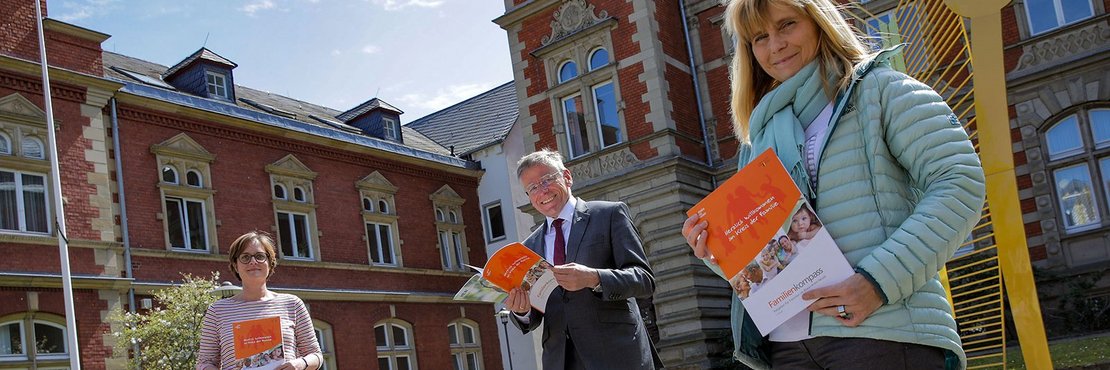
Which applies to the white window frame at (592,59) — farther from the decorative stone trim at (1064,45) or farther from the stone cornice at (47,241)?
the stone cornice at (47,241)

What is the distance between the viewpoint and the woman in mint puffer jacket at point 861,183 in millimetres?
2365

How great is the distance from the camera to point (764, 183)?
8.46ft

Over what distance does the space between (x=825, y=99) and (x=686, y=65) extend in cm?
1981

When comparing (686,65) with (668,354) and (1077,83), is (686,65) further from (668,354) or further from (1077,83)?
(1077,83)

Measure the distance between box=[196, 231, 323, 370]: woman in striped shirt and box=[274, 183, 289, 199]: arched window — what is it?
1814 cm

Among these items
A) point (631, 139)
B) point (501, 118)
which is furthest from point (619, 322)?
point (501, 118)

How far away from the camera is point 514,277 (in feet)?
14.6

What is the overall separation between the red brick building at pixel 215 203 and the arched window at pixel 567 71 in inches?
241

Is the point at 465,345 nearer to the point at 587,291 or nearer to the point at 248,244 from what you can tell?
the point at 248,244

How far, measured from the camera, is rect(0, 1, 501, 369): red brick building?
17.8 meters

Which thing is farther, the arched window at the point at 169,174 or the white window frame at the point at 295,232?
the white window frame at the point at 295,232

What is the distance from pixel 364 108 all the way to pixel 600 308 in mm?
24446

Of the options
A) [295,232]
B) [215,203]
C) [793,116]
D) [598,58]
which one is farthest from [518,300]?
[295,232]

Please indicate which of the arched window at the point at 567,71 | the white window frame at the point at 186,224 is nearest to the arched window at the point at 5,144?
the white window frame at the point at 186,224
